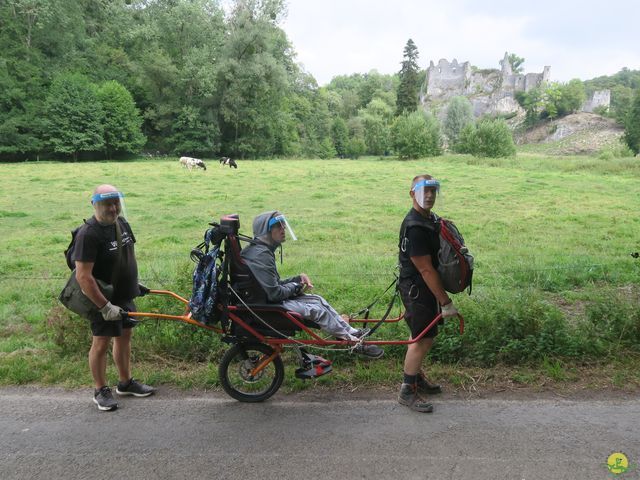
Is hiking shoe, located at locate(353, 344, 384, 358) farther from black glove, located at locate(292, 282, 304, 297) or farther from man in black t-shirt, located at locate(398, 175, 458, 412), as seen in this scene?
black glove, located at locate(292, 282, 304, 297)

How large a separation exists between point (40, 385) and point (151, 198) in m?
14.8

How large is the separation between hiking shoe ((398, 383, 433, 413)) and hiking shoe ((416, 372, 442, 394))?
152 mm

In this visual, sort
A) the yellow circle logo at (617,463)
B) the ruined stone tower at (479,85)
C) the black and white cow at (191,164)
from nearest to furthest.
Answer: the yellow circle logo at (617,463) < the black and white cow at (191,164) < the ruined stone tower at (479,85)

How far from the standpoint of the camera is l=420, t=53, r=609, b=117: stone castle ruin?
12875 cm

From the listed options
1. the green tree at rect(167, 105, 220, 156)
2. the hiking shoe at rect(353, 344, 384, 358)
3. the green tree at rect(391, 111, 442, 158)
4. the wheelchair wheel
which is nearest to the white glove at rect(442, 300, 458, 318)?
the hiking shoe at rect(353, 344, 384, 358)

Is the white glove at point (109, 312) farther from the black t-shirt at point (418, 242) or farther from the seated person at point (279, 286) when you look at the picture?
the black t-shirt at point (418, 242)

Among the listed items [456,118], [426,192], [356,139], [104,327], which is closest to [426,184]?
[426,192]

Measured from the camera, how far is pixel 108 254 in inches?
159

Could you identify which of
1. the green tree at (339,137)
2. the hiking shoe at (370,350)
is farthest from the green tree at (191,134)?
the hiking shoe at (370,350)

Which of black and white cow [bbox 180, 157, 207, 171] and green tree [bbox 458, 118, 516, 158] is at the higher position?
green tree [bbox 458, 118, 516, 158]

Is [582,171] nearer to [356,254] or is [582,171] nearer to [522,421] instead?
[356,254]

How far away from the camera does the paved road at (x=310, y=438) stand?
10.7 feet

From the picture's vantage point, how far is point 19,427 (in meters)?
3.84

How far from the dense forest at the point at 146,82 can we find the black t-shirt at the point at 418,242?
49098 mm
